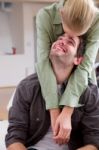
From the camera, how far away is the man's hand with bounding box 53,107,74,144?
985 mm

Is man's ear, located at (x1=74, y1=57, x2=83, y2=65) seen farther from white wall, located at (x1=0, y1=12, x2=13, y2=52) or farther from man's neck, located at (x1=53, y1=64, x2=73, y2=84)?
white wall, located at (x1=0, y1=12, x2=13, y2=52)

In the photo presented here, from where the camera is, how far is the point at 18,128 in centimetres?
109

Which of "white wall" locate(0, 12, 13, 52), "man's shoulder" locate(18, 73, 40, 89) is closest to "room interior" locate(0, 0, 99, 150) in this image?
"white wall" locate(0, 12, 13, 52)

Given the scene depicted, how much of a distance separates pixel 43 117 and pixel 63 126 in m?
0.14

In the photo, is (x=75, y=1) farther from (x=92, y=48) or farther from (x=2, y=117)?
(x=2, y=117)

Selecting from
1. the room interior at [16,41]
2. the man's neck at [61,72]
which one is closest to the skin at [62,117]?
the man's neck at [61,72]

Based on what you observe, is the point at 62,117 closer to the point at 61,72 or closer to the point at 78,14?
the point at 61,72

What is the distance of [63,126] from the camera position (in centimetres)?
98

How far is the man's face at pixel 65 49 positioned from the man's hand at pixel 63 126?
0.19m

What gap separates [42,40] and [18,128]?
36 centimetres

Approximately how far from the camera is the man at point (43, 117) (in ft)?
3.49

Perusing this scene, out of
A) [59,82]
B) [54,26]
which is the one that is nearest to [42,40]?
[54,26]

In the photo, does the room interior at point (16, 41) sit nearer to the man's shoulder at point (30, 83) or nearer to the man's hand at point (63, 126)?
the man's shoulder at point (30, 83)

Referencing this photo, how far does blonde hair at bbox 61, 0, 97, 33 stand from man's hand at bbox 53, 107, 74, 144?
305 mm
